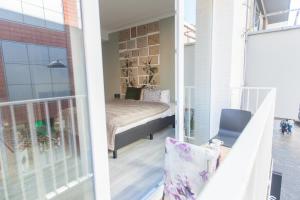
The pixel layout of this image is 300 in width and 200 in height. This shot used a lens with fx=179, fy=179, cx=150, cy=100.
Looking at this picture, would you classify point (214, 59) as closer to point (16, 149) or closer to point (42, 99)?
point (42, 99)

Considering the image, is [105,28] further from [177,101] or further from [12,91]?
[12,91]

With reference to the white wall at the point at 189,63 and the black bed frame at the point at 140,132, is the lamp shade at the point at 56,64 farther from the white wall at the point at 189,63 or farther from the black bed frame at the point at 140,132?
the white wall at the point at 189,63

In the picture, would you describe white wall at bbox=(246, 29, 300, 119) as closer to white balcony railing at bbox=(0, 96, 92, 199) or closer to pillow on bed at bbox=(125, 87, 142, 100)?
pillow on bed at bbox=(125, 87, 142, 100)

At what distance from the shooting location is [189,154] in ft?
3.56

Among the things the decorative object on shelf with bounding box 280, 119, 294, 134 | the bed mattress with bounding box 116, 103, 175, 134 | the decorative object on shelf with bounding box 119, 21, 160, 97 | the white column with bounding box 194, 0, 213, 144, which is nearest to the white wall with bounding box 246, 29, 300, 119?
the decorative object on shelf with bounding box 280, 119, 294, 134

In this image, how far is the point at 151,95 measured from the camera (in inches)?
168

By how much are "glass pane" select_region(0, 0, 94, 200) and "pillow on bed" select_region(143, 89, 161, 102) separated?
2829 millimetres

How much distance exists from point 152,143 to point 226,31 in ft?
7.21

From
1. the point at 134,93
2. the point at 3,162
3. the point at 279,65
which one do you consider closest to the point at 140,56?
the point at 134,93

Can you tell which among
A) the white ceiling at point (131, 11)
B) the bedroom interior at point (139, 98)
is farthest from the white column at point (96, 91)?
the white ceiling at point (131, 11)

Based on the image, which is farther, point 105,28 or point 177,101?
point 105,28

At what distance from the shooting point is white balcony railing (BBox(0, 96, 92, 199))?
1.18 m

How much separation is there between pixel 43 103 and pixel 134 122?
1.83 meters

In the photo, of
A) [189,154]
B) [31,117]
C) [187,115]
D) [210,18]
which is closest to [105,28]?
[210,18]
